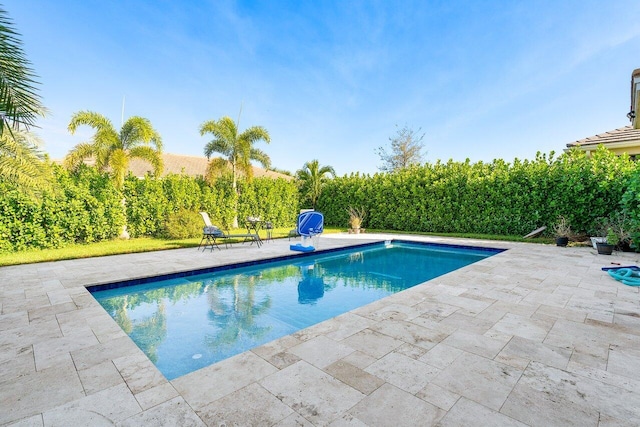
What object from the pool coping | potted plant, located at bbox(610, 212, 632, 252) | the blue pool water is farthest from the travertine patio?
potted plant, located at bbox(610, 212, 632, 252)

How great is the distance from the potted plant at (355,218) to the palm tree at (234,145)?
5.76 metres

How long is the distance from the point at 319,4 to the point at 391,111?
12.1 meters

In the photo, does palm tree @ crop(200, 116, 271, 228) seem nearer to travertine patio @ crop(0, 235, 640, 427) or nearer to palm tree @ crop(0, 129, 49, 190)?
palm tree @ crop(0, 129, 49, 190)

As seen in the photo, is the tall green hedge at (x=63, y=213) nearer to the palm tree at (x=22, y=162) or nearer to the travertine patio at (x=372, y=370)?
the palm tree at (x=22, y=162)

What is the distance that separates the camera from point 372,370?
2.60 m

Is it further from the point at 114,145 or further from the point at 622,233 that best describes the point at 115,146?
the point at 622,233

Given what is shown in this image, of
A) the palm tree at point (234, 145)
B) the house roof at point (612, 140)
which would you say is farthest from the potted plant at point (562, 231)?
the palm tree at point (234, 145)

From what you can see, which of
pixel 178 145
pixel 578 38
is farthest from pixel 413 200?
pixel 178 145

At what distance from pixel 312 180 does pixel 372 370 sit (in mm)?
17253

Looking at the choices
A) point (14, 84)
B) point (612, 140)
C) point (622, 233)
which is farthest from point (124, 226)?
point (612, 140)

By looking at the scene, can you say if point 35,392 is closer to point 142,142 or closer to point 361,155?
point 142,142

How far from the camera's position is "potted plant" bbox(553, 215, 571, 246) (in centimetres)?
982

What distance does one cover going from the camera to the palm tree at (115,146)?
10.7 m

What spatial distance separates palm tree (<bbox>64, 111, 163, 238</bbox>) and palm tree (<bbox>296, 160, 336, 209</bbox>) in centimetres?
937
